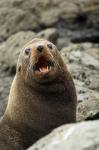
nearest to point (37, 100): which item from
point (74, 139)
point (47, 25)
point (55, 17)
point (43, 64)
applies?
point (43, 64)

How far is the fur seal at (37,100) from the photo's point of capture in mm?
8844

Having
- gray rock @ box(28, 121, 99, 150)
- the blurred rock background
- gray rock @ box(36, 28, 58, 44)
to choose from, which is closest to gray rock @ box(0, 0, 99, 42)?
the blurred rock background

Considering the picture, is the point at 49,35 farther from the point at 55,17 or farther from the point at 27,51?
the point at 27,51

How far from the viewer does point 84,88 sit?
1159 centimetres

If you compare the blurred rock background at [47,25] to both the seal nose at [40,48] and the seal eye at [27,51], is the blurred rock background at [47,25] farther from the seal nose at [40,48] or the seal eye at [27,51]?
the seal nose at [40,48]

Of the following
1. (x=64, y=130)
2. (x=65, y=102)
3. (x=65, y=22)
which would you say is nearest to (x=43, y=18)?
(x=65, y=22)

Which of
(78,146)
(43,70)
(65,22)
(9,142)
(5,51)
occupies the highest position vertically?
(78,146)

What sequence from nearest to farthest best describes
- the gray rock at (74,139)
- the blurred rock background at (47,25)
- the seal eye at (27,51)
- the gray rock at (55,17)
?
the gray rock at (74,139), the seal eye at (27,51), the blurred rock background at (47,25), the gray rock at (55,17)

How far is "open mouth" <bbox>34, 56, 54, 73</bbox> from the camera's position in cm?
879

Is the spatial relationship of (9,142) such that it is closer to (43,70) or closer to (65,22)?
(43,70)

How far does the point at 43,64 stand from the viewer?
883cm

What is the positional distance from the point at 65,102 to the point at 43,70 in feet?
2.19

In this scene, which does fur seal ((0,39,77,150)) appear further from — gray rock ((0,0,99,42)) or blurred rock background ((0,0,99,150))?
gray rock ((0,0,99,42))

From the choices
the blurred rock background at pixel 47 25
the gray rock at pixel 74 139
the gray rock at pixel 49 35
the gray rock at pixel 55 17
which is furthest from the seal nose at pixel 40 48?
the gray rock at pixel 55 17
